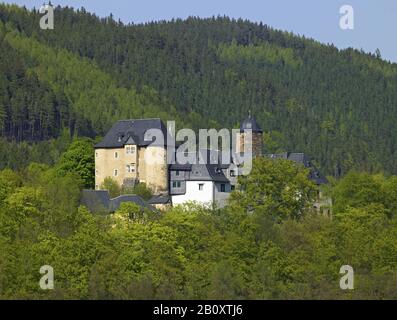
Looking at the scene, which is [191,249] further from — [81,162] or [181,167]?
[81,162]

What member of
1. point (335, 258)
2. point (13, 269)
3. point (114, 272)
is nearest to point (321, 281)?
point (335, 258)

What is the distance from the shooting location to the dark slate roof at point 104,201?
88.9 m

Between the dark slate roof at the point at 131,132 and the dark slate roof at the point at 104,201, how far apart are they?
8817 mm

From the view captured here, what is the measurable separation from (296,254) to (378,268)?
490 cm

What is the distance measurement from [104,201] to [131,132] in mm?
11513

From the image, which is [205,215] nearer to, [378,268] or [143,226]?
[143,226]

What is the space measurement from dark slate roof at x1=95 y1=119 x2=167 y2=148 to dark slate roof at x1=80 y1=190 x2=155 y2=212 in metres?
8.82

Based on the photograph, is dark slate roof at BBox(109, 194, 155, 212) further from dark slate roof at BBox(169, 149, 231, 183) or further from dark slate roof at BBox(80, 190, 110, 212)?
dark slate roof at BBox(169, 149, 231, 183)

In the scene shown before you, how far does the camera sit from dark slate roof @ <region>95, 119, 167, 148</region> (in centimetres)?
10056

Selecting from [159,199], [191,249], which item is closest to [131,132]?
[159,199]

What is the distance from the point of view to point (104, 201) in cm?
9144

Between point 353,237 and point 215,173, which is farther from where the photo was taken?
point 215,173

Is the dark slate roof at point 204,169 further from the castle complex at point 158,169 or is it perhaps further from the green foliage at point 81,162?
the green foliage at point 81,162

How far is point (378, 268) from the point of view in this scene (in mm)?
68125
